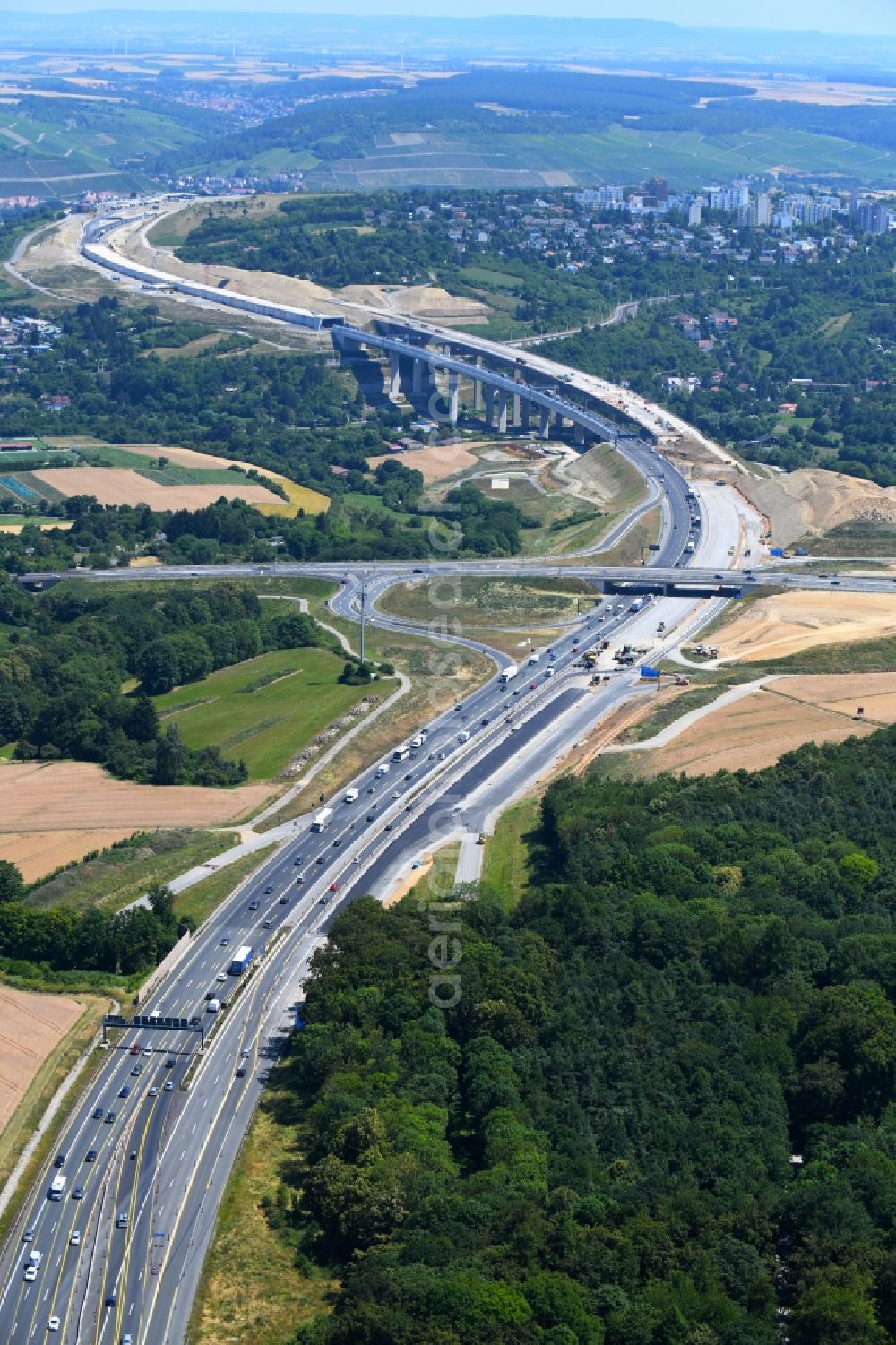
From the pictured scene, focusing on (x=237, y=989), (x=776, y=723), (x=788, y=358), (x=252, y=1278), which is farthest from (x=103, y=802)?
(x=788, y=358)

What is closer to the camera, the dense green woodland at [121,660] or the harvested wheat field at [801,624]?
the dense green woodland at [121,660]

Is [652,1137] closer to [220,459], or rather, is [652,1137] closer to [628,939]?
[628,939]

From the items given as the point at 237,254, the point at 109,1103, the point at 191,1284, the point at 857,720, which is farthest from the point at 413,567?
the point at 237,254

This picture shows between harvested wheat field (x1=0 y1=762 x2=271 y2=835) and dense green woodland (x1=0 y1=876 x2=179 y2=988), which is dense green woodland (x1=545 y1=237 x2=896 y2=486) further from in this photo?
dense green woodland (x1=0 y1=876 x2=179 y2=988)

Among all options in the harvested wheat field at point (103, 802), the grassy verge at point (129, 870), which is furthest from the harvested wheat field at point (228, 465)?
the grassy verge at point (129, 870)

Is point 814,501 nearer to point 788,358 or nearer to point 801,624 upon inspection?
point 801,624

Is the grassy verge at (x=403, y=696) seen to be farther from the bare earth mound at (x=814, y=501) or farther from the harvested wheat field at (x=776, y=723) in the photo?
the bare earth mound at (x=814, y=501)
